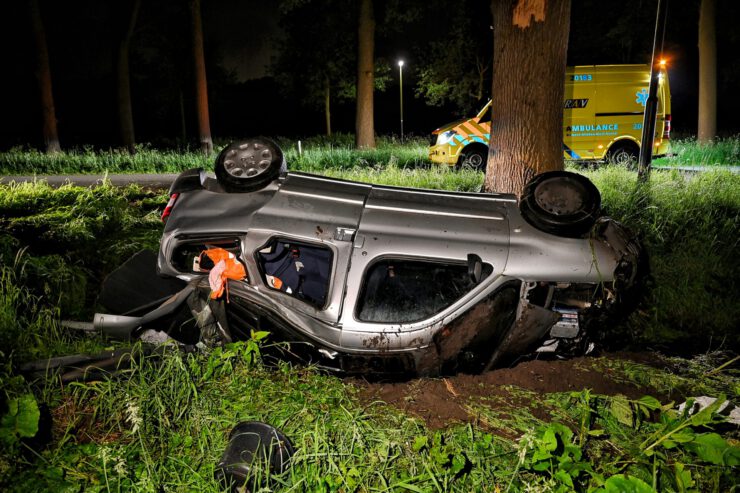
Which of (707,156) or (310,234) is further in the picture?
(707,156)

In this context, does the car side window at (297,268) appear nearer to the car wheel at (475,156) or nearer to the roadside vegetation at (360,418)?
the roadside vegetation at (360,418)

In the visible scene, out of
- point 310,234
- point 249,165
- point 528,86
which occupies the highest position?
point 528,86

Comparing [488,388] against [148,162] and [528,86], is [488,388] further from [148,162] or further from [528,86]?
[148,162]

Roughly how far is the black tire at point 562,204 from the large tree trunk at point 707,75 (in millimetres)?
15749

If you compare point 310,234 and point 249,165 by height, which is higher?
point 249,165

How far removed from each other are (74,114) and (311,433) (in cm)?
5025

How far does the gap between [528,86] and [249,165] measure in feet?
10.4

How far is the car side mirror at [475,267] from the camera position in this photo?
8.58ft

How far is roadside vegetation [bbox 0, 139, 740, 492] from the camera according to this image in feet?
6.66

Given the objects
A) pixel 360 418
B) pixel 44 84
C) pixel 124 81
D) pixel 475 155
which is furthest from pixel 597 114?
pixel 44 84

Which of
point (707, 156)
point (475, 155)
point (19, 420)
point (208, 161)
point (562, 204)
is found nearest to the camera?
point (19, 420)

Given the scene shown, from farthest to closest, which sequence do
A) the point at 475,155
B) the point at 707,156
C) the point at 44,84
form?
the point at 44,84, the point at 707,156, the point at 475,155

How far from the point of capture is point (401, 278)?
2.81 metres

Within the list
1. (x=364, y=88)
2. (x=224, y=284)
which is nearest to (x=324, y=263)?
(x=224, y=284)
